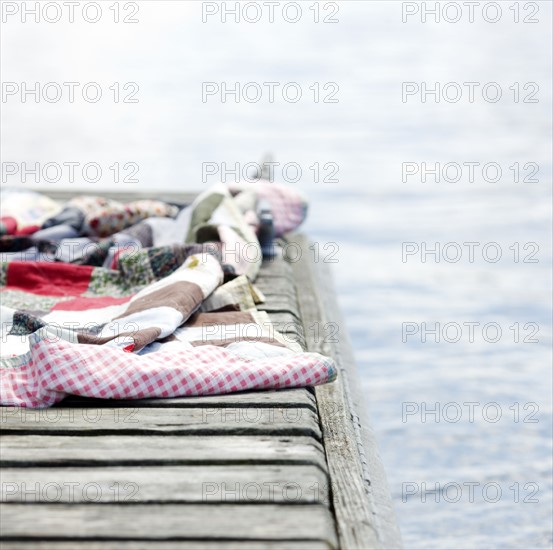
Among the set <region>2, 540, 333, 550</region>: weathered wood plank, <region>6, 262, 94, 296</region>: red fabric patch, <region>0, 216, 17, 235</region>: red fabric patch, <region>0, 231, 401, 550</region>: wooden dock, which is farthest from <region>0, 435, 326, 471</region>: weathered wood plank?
<region>0, 216, 17, 235</region>: red fabric patch

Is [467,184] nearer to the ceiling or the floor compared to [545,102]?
nearer to the floor

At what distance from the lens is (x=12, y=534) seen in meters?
1.60

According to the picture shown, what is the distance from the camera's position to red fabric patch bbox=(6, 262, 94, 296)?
3107mm

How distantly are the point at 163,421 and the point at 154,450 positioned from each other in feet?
0.43

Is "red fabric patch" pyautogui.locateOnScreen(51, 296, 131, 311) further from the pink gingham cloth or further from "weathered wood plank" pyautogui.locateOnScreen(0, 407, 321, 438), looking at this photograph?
"weathered wood plank" pyautogui.locateOnScreen(0, 407, 321, 438)

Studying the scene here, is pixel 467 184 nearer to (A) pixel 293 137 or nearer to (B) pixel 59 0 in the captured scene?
(A) pixel 293 137

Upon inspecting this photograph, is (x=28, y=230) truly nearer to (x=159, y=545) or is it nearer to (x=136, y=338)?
(x=136, y=338)

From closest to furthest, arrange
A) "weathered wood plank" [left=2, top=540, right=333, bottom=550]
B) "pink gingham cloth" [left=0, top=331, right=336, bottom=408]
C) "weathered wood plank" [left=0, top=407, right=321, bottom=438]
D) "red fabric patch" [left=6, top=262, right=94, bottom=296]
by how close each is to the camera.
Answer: "weathered wood plank" [left=2, top=540, right=333, bottom=550] → "weathered wood plank" [left=0, top=407, right=321, bottom=438] → "pink gingham cloth" [left=0, top=331, right=336, bottom=408] → "red fabric patch" [left=6, top=262, right=94, bottom=296]

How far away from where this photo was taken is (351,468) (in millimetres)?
1950

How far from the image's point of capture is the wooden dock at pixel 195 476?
1.62 metres

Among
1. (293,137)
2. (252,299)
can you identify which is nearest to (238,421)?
(252,299)

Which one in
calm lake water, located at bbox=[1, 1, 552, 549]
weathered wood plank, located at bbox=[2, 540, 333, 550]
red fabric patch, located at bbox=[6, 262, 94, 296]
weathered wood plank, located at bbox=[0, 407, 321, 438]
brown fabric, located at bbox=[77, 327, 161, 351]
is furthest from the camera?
calm lake water, located at bbox=[1, 1, 552, 549]

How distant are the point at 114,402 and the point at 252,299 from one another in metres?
0.84

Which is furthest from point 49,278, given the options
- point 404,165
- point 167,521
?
point 404,165
